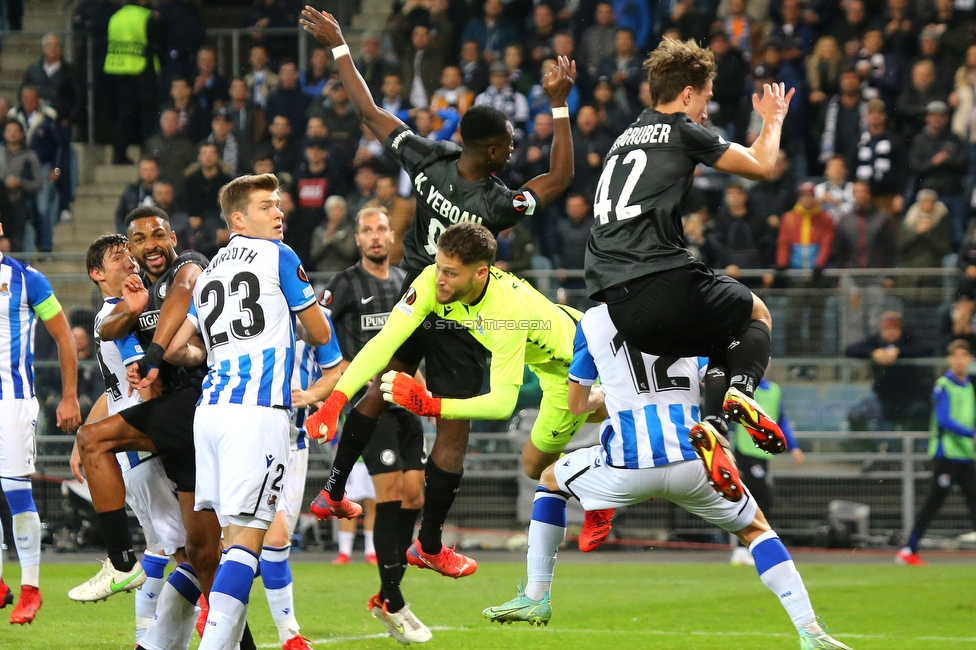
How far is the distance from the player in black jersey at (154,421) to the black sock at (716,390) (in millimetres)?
2679

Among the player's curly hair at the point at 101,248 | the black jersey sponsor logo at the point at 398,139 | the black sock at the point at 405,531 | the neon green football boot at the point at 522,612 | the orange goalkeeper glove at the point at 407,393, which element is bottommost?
the black sock at the point at 405,531

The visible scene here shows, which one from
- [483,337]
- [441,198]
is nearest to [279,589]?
[483,337]

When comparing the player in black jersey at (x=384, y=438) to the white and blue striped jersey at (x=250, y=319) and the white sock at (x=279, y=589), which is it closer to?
the white sock at (x=279, y=589)

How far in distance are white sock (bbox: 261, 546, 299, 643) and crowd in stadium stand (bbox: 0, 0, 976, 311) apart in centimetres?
716

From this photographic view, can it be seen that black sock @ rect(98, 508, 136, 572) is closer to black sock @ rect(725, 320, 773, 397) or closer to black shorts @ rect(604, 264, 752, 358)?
black shorts @ rect(604, 264, 752, 358)

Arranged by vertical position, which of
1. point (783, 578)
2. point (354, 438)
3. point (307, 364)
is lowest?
point (783, 578)

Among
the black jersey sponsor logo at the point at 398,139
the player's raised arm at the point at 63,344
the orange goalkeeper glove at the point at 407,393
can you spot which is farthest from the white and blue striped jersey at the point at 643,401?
the player's raised arm at the point at 63,344

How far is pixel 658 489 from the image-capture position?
6352 mm

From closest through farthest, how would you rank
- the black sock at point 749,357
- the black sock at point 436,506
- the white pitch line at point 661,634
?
the black sock at point 749,357
the black sock at point 436,506
the white pitch line at point 661,634

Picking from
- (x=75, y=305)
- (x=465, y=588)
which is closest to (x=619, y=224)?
(x=465, y=588)

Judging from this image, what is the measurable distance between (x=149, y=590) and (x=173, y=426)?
115cm

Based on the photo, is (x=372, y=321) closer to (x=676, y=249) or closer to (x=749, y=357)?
(x=676, y=249)

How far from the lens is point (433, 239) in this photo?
25.0 feet

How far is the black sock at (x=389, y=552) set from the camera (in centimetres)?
812
